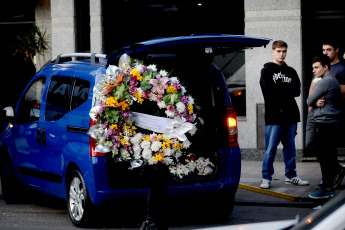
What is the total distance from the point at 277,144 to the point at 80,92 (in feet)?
11.6

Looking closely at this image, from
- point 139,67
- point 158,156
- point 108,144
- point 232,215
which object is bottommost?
point 232,215

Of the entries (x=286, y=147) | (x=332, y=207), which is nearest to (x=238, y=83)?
(x=286, y=147)

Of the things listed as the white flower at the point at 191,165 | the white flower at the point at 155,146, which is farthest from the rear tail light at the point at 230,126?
the white flower at the point at 155,146

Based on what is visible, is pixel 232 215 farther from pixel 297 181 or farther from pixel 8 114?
pixel 8 114

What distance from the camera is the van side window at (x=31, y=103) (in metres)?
9.29

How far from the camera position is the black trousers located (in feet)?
31.4

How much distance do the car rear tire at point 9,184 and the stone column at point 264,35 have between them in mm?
5329

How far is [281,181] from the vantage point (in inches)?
442

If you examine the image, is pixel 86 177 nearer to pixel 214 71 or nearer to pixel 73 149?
pixel 73 149

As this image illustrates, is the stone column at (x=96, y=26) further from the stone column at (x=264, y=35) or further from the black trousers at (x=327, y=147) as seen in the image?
the black trousers at (x=327, y=147)

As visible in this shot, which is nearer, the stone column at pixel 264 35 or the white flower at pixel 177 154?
the white flower at pixel 177 154

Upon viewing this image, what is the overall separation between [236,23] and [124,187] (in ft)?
23.8

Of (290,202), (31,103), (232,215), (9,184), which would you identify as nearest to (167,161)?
(232,215)

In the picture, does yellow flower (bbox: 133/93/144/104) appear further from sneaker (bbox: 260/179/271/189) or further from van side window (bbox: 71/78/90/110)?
sneaker (bbox: 260/179/271/189)
